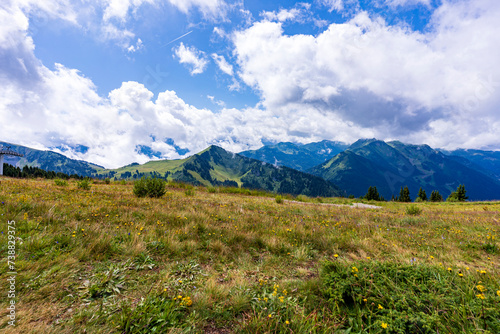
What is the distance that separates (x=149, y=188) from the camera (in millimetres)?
10727

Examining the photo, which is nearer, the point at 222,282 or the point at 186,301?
the point at 186,301

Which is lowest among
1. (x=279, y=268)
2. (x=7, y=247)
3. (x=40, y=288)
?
(x=279, y=268)

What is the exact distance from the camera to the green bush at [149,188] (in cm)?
1053

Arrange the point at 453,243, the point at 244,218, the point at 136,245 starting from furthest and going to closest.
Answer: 1. the point at 244,218
2. the point at 453,243
3. the point at 136,245

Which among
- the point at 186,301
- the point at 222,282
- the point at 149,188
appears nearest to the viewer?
the point at 186,301

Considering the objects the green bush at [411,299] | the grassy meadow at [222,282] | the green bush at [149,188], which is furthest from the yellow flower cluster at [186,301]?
the green bush at [149,188]

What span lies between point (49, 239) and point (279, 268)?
4.86 meters

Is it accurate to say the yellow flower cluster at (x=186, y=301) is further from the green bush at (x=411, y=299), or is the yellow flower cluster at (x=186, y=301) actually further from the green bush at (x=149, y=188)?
the green bush at (x=149, y=188)

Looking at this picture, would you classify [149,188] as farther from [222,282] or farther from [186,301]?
[186,301]

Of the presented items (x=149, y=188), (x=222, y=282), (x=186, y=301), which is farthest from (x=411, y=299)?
(x=149, y=188)

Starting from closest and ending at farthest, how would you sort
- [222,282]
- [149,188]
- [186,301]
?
[186,301] → [222,282] → [149,188]

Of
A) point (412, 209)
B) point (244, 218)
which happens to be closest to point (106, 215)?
point (244, 218)

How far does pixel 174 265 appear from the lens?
13.1 feet

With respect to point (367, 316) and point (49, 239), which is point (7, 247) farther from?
point (367, 316)
